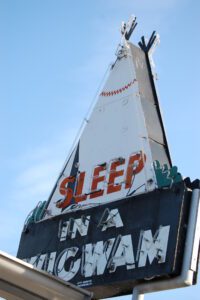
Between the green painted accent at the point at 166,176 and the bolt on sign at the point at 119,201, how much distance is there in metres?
0.02

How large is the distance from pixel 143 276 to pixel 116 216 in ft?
6.22

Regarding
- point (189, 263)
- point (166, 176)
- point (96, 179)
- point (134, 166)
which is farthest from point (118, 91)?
point (189, 263)

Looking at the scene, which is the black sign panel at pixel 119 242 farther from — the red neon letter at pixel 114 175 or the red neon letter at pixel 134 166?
the red neon letter at pixel 134 166

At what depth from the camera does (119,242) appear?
557 inches

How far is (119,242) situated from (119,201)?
115 centimetres

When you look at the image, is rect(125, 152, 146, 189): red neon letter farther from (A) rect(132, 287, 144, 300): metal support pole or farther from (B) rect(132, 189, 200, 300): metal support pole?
(A) rect(132, 287, 144, 300): metal support pole

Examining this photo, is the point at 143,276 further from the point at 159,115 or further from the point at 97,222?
the point at 159,115

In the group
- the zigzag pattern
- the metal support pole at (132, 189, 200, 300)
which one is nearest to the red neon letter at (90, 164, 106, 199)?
the zigzag pattern

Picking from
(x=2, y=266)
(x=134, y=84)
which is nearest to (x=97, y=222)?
(x=134, y=84)

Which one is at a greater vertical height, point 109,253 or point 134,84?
point 134,84

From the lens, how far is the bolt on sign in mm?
13547

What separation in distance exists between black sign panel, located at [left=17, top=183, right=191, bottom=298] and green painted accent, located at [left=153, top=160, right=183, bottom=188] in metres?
0.20

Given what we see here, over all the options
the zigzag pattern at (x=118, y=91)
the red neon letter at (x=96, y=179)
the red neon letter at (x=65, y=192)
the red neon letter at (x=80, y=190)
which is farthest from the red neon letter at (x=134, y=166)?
the zigzag pattern at (x=118, y=91)

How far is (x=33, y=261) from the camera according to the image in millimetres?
16078
